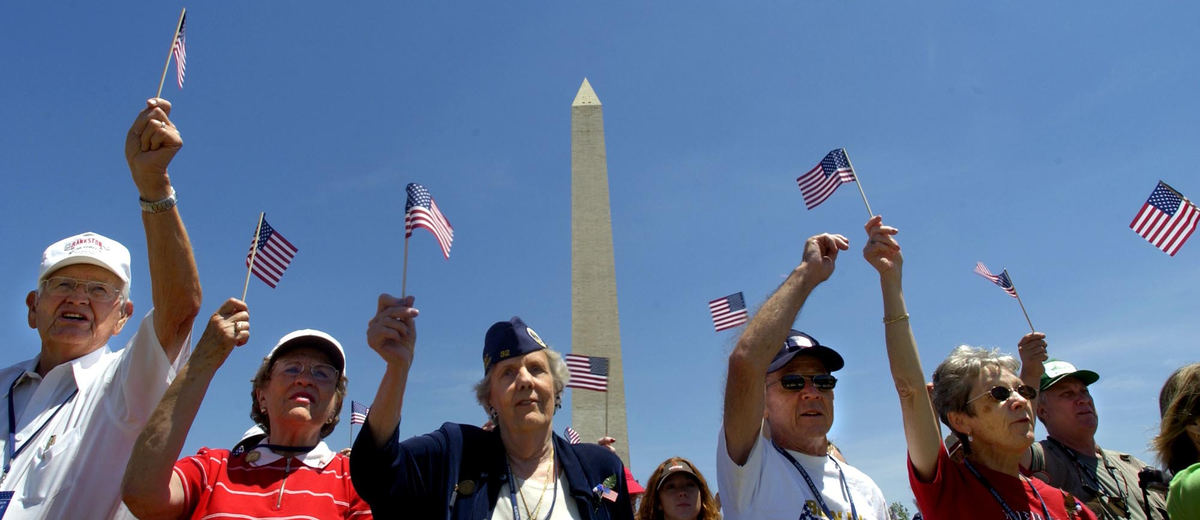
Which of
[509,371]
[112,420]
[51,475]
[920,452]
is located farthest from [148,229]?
[920,452]

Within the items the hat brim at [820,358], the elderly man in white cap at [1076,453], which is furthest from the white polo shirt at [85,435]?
the elderly man in white cap at [1076,453]

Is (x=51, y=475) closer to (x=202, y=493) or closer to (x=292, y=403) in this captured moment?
(x=202, y=493)

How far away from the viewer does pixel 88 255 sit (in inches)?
122

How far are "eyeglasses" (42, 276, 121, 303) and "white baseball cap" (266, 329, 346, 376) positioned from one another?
642 mm

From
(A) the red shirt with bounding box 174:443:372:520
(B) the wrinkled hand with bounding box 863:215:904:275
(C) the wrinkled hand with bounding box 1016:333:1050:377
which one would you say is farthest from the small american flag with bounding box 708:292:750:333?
(A) the red shirt with bounding box 174:443:372:520

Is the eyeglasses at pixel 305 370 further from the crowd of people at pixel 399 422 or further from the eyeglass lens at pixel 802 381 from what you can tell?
the eyeglass lens at pixel 802 381

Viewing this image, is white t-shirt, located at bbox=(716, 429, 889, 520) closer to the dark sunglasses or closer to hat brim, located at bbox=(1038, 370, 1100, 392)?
the dark sunglasses

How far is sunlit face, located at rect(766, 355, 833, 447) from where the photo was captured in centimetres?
306

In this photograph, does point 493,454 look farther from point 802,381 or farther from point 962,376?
point 962,376

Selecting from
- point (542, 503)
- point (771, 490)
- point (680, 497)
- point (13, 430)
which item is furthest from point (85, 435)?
point (680, 497)

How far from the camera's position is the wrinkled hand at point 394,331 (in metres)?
2.52

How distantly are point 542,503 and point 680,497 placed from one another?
1975 millimetres

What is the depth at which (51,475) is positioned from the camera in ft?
8.96

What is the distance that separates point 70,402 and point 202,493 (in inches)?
23.7
